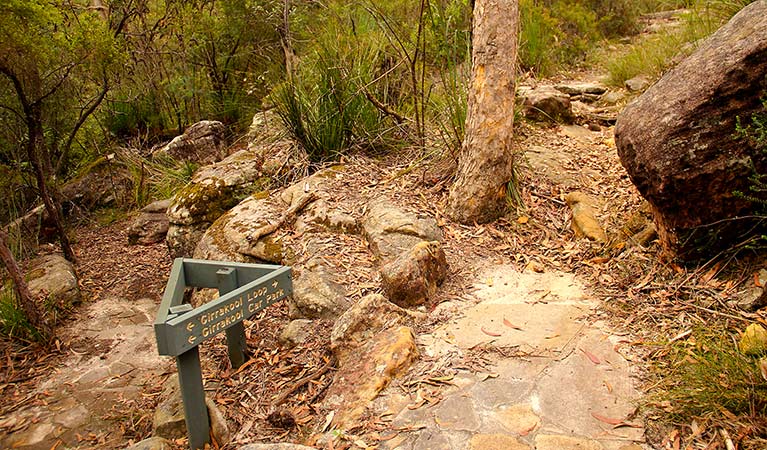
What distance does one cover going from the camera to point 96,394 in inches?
161

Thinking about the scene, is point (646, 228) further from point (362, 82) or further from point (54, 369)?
point (54, 369)

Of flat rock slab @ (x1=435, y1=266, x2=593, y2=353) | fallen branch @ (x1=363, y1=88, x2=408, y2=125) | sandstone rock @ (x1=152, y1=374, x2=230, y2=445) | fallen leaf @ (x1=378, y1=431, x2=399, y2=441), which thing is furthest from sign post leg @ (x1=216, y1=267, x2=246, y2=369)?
fallen branch @ (x1=363, y1=88, x2=408, y2=125)

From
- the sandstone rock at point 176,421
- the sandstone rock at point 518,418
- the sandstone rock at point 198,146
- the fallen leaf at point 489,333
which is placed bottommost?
the sandstone rock at point 176,421

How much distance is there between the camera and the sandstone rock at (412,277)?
12.2 feet

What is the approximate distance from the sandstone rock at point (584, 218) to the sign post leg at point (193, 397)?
114 inches

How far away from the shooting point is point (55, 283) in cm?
529

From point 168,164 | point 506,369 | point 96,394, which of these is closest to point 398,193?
point 506,369

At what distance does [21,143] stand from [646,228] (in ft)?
22.0

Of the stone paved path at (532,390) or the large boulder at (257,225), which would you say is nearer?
the stone paved path at (532,390)

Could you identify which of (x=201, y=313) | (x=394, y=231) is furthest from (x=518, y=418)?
(x=394, y=231)

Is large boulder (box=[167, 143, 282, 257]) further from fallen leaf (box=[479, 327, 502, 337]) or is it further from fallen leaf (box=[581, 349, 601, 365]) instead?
fallen leaf (box=[581, 349, 601, 365])

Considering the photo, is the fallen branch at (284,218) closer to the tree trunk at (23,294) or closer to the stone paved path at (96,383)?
the stone paved path at (96,383)

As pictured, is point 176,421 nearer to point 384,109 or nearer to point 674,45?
point 384,109

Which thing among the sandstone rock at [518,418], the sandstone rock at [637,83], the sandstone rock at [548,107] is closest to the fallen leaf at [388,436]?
the sandstone rock at [518,418]
